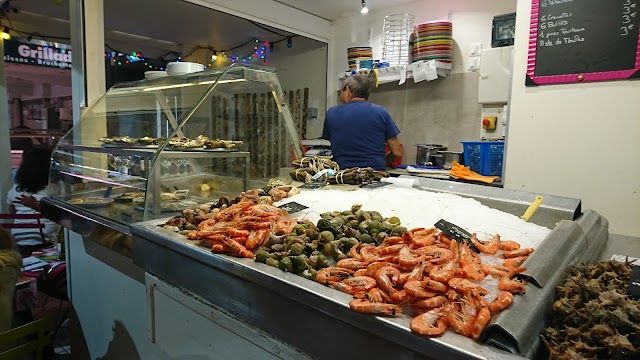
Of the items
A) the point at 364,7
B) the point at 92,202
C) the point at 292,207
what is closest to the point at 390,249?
the point at 292,207

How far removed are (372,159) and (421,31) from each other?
1.95 m

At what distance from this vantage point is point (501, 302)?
903 mm

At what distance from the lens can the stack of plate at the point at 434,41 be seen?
4.26 m

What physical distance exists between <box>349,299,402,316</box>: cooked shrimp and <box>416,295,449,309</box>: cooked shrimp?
0.06 m

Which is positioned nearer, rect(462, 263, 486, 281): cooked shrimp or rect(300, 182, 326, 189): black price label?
rect(462, 263, 486, 281): cooked shrimp

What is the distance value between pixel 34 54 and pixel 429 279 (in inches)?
286

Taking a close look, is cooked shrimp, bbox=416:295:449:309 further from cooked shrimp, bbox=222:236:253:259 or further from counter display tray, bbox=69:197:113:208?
counter display tray, bbox=69:197:113:208

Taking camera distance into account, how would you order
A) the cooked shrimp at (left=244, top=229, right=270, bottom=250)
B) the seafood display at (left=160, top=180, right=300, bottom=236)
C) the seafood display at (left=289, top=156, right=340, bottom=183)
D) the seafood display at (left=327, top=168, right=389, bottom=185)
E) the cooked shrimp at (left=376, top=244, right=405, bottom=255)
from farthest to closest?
1. the seafood display at (left=289, top=156, right=340, bottom=183)
2. the seafood display at (left=327, top=168, right=389, bottom=185)
3. the seafood display at (left=160, top=180, right=300, bottom=236)
4. the cooked shrimp at (left=244, top=229, right=270, bottom=250)
5. the cooked shrimp at (left=376, top=244, right=405, bottom=255)

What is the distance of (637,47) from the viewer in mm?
2355

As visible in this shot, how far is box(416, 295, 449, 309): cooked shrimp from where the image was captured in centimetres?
93

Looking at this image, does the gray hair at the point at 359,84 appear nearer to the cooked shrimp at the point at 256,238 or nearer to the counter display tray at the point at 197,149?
the counter display tray at the point at 197,149

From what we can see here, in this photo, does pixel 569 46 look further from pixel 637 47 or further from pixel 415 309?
pixel 415 309

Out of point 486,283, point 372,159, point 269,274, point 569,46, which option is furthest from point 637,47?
point 269,274

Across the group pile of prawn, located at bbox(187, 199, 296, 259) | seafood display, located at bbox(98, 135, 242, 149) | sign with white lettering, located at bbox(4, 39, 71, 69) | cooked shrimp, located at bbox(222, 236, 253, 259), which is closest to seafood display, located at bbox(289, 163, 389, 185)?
seafood display, located at bbox(98, 135, 242, 149)
